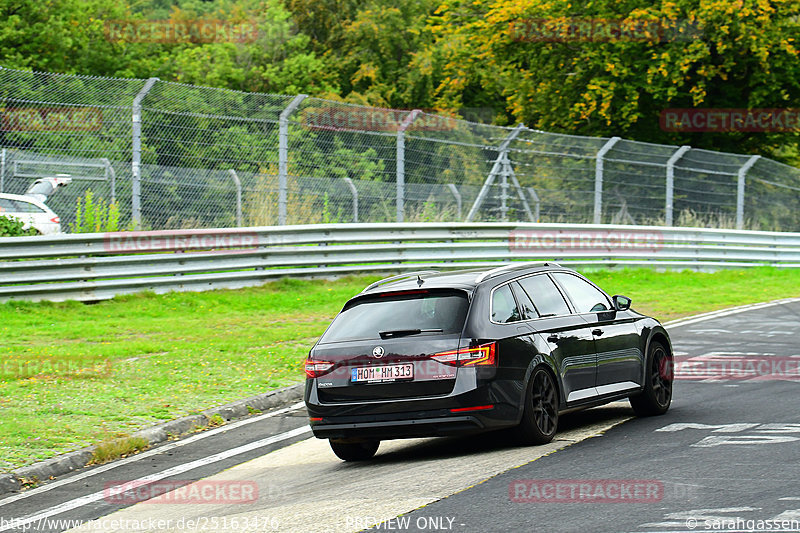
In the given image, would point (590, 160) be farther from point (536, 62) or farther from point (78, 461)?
point (78, 461)

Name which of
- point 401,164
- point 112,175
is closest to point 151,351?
point 112,175

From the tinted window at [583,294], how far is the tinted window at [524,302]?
64cm

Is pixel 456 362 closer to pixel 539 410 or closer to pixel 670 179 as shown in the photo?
pixel 539 410

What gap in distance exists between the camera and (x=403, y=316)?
27.5 feet

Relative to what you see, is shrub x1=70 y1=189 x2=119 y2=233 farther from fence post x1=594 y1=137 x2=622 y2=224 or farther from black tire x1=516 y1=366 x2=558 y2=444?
fence post x1=594 y1=137 x2=622 y2=224

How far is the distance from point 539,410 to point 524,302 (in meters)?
0.92

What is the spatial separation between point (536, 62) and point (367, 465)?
93.4 ft

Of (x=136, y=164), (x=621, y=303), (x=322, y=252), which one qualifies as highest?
(x=136, y=164)

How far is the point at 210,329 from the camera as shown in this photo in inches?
600

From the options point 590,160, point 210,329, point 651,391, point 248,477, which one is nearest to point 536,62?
point 590,160

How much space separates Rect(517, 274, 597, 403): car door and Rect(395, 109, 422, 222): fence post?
12.1m

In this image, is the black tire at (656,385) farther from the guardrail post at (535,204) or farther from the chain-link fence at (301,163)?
the guardrail post at (535,204)

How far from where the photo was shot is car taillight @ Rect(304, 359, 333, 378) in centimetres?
829

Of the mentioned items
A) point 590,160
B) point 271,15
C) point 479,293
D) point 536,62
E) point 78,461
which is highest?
point 271,15
